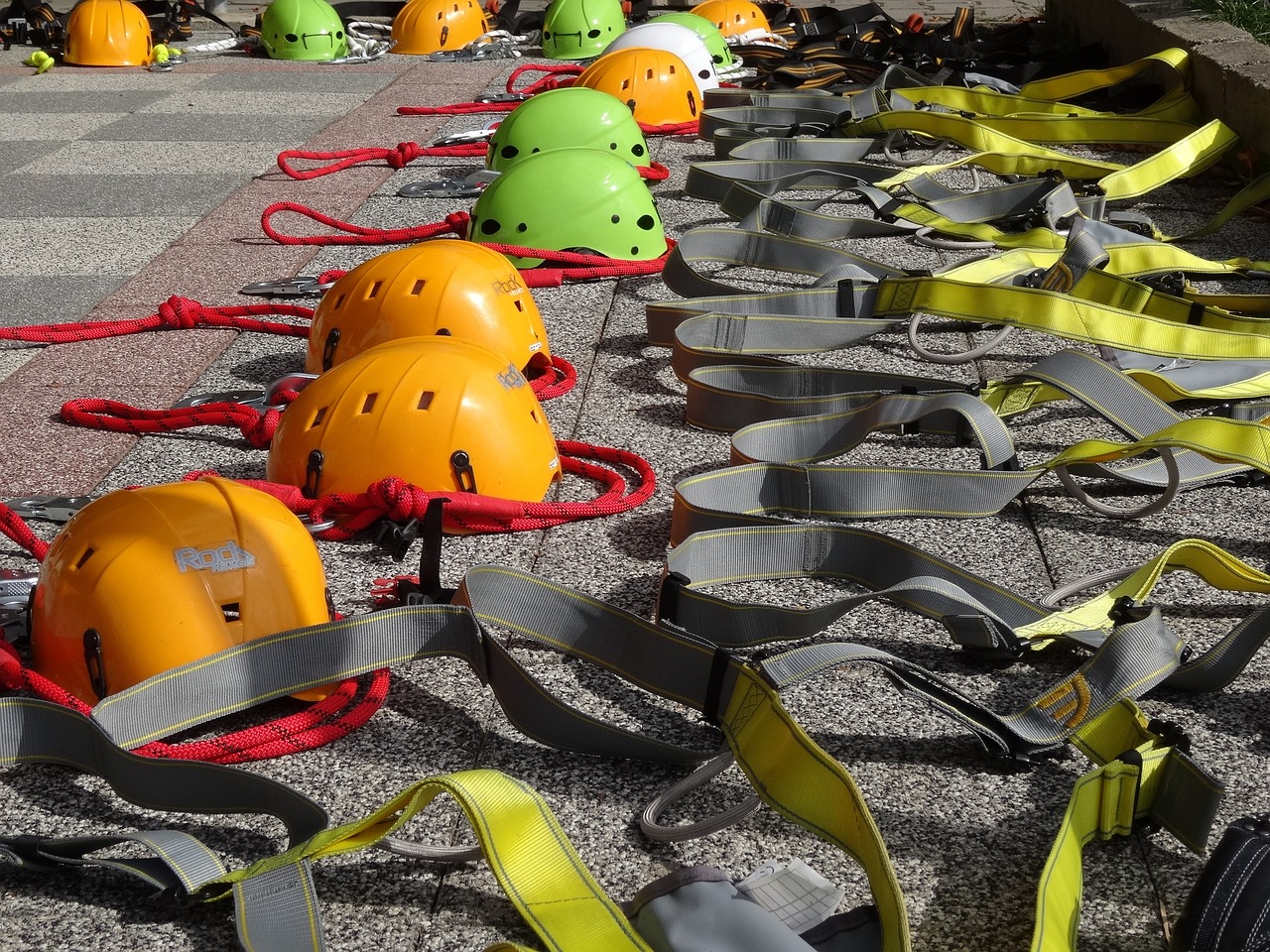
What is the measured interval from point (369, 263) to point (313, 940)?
281 centimetres

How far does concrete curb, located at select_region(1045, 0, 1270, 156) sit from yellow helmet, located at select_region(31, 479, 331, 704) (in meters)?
6.01

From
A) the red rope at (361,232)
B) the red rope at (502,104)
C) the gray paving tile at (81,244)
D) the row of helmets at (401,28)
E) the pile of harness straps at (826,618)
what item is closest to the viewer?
the pile of harness straps at (826,618)

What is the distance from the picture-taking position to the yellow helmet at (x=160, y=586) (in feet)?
9.08

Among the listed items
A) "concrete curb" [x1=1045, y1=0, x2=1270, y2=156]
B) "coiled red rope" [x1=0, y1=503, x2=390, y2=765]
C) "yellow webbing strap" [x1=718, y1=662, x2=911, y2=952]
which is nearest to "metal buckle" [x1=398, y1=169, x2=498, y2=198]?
"concrete curb" [x1=1045, y1=0, x2=1270, y2=156]

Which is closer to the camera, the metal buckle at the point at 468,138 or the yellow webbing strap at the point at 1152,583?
the yellow webbing strap at the point at 1152,583

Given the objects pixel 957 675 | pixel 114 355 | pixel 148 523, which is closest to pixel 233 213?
pixel 114 355

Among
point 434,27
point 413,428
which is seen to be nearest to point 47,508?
point 413,428

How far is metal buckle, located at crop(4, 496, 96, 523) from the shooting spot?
3766 mm

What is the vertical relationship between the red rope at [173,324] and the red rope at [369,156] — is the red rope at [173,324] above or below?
below

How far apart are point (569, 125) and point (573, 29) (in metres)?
6.07

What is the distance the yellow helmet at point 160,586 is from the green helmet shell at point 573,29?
1012 centimetres

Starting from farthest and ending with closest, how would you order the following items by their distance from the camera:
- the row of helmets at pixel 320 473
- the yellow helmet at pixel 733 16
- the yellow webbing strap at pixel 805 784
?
the yellow helmet at pixel 733 16 < the row of helmets at pixel 320 473 < the yellow webbing strap at pixel 805 784

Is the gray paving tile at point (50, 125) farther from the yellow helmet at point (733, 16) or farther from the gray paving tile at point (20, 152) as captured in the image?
the yellow helmet at point (733, 16)

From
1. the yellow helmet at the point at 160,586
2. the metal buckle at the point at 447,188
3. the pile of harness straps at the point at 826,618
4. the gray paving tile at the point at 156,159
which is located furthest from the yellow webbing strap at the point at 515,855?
the gray paving tile at the point at 156,159
